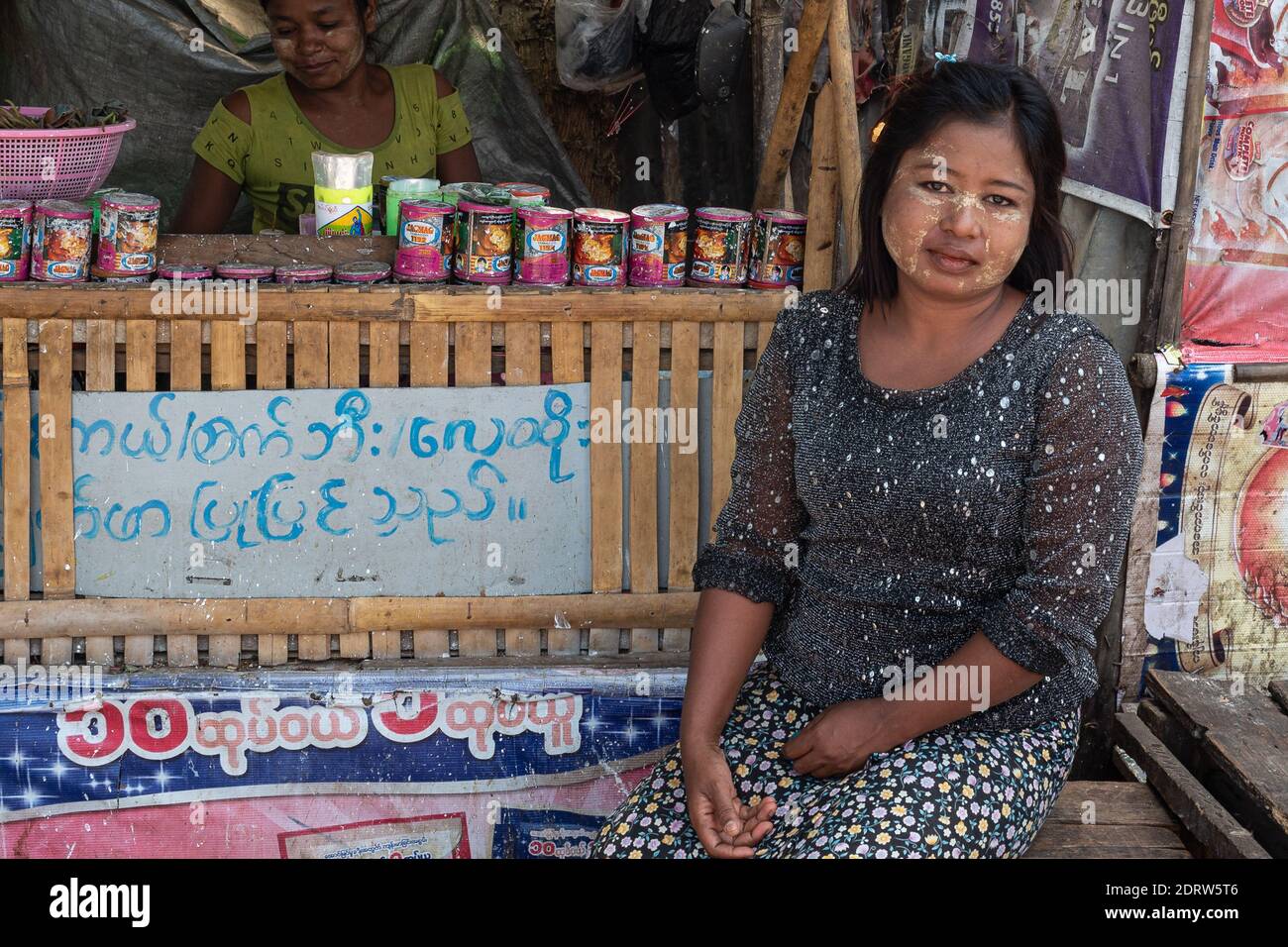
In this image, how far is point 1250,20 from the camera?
2.65m

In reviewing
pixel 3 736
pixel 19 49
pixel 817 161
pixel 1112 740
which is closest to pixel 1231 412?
pixel 1112 740

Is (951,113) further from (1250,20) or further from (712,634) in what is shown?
(1250,20)

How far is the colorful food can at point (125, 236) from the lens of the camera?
2648 millimetres

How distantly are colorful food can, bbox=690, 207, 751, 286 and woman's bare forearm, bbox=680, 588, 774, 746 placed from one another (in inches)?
33.7

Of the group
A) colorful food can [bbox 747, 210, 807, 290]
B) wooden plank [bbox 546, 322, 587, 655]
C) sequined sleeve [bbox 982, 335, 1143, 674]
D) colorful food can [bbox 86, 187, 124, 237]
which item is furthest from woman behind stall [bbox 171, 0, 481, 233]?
sequined sleeve [bbox 982, 335, 1143, 674]

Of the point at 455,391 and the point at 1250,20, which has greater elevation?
the point at 1250,20

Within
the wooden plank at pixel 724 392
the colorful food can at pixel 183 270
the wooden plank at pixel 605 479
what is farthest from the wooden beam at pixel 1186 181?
the colorful food can at pixel 183 270

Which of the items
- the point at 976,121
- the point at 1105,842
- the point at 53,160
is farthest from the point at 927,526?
the point at 53,160

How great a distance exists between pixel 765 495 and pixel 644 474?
0.68m

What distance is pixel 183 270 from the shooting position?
2688 mm

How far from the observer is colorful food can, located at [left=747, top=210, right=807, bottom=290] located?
281 cm

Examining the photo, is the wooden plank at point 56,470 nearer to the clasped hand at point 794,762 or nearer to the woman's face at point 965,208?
the clasped hand at point 794,762
